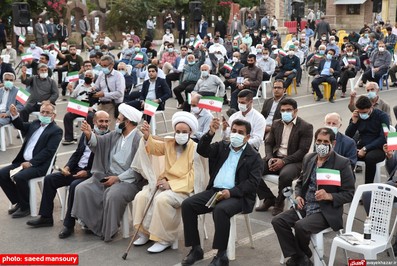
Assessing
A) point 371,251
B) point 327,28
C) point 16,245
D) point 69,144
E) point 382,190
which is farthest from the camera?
point 327,28

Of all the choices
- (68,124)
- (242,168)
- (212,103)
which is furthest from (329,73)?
(242,168)

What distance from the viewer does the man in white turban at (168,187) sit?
6.84m

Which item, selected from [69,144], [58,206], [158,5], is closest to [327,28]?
[158,5]

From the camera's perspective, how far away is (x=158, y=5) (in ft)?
120

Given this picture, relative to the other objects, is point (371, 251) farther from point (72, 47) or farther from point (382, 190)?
point (72, 47)

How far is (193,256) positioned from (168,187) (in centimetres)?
83

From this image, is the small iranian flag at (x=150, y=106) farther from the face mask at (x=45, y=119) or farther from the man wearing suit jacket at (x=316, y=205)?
the man wearing suit jacket at (x=316, y=205)

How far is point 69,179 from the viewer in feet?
25.7

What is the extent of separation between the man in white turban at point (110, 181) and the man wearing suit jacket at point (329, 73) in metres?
10.8

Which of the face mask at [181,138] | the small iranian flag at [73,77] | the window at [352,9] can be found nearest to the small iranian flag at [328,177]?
the face mask at [181,138]

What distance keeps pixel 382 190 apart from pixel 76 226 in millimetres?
3566

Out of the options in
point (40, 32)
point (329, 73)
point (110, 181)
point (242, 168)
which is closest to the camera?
point (242, 168)

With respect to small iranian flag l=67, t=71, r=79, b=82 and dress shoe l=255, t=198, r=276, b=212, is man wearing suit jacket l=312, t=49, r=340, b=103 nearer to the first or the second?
small iranian flag l=67, t=71, r=79, b=82

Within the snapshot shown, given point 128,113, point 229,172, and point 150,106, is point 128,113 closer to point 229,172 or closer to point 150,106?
point 229,172
